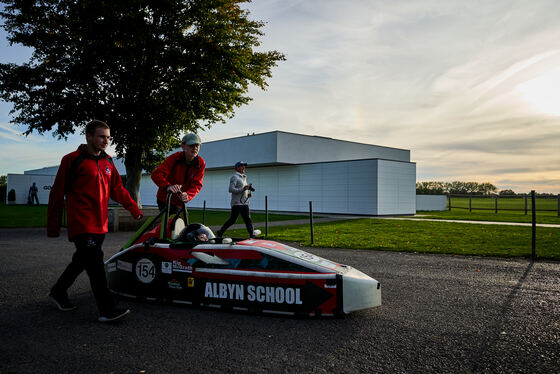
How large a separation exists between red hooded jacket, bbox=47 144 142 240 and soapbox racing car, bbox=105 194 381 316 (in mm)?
835

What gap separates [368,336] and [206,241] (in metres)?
2.16

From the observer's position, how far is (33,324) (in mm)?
3693

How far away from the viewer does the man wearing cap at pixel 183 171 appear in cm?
511

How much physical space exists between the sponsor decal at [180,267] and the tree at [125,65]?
40.1 feet

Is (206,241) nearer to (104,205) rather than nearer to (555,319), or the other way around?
(104,205)

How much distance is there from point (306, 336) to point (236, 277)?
1025 millimetres

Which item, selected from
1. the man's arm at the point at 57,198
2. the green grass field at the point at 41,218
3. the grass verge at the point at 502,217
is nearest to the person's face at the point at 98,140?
the man's arm at the point at 57,198

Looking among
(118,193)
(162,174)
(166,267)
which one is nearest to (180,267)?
(166,267)

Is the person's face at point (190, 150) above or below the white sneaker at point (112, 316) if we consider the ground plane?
above

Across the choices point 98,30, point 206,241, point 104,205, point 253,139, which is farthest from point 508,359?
point 253,139

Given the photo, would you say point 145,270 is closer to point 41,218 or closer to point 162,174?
point 162,174

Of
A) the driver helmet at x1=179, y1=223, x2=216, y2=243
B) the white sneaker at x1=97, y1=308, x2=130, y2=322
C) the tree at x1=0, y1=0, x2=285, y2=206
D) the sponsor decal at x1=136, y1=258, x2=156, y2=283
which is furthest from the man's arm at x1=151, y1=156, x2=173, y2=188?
the tree at x1=0, y1=0, x2=285, y2=206

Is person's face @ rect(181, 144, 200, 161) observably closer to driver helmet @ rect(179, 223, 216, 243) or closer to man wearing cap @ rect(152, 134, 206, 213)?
man wearing cap @ rect(152, 134, 206, 213)

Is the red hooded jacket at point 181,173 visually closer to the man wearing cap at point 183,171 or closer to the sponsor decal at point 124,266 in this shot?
the man wearing cap at point 183,171
